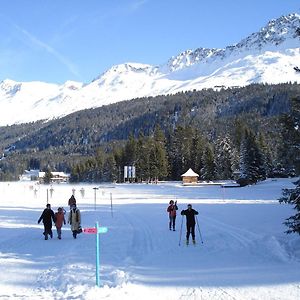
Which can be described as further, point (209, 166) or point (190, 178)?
point (209, 166)

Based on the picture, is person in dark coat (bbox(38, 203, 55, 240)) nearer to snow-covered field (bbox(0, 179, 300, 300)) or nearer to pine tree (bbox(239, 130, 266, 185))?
snow-covered field (bbox(0, 179, 300, 300))

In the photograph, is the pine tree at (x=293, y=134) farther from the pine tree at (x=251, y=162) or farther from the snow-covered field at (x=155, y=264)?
the pine tree at (x=251, y=162)

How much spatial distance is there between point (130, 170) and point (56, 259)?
251ft

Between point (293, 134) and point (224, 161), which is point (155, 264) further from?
point (224, 161)

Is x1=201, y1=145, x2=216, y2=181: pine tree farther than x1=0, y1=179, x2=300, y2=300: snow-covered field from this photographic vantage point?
Yes

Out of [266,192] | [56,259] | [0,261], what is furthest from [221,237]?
[266,192]

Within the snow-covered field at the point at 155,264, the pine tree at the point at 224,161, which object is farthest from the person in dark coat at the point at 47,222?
the pine tree at the point at 224,161

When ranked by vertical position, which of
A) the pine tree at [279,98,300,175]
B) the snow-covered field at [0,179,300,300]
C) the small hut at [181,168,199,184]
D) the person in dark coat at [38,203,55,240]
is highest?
the pine tree at [279,98,300,175]

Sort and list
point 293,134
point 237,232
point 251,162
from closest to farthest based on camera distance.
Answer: point 293,134 < point 237,232 < point 251,162

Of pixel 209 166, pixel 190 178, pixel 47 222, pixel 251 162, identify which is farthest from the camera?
pixel 209 166

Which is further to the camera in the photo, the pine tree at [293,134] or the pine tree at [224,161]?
→ the pine tree at [224,161]

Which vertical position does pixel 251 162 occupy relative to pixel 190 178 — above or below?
above

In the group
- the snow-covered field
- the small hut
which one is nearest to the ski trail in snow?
the snow-covered field

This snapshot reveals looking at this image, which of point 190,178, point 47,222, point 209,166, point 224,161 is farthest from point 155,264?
point 224,161
